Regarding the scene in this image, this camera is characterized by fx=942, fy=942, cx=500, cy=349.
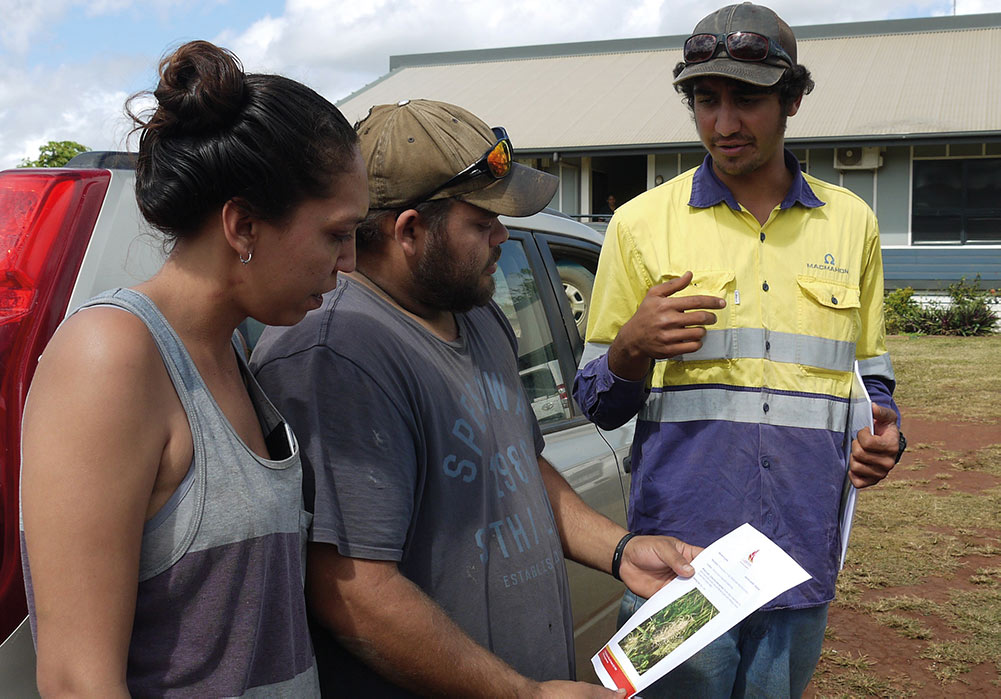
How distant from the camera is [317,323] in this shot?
169 cm

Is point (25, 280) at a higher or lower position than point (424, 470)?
higher

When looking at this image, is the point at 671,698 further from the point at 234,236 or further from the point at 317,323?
the point at 234,236

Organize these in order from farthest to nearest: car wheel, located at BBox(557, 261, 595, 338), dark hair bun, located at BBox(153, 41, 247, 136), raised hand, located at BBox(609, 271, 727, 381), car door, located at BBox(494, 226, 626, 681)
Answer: car wheel, located at BBox(557, 261, 595, 338)
car door, located at BBox(494, 226, 626, 681)
raised hand, located at BBox(609, 271, 727, 381)
dark hair bun, located at BBox(153, 41, 247, 136)

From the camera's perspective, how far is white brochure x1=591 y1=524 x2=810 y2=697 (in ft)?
6.12

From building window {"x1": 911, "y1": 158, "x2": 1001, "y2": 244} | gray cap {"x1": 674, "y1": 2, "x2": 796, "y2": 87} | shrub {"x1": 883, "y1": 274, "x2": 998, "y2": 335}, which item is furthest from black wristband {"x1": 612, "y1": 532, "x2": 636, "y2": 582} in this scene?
building window {"x1": 911, "y1": 158, "x2": 1001, "y2": 244}

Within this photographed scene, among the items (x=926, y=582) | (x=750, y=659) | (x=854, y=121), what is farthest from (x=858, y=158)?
(x=750, y=659)

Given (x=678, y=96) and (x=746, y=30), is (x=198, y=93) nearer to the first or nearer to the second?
(x=746, y=30)

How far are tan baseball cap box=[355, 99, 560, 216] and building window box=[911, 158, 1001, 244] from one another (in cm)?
1759

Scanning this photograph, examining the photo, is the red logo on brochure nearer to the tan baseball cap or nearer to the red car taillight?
the tan baseball cap

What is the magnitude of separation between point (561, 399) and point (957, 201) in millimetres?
16515

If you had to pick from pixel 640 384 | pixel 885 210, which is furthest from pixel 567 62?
pixel 640 384

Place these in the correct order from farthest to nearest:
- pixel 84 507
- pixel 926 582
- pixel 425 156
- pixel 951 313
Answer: pixel 951 313 → pixel 926 582 → pixel 425 156 → pixel 84 507

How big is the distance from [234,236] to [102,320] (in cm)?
24

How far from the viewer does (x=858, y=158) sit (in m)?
17.7
